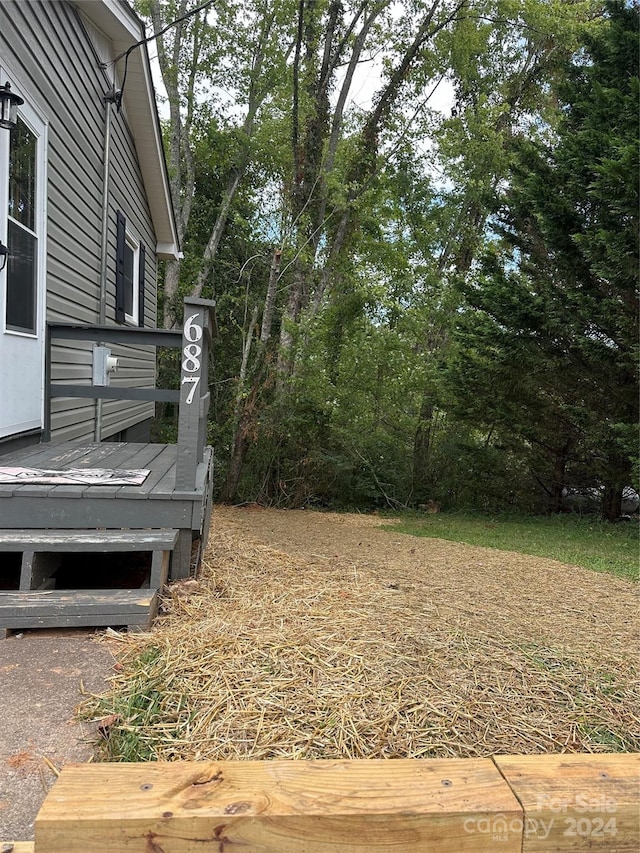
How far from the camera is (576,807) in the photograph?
135cm

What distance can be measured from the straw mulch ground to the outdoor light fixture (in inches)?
121

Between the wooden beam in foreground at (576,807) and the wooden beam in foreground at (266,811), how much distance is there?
42 mm

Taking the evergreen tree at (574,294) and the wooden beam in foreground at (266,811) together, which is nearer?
the wooden beam in foreground at (266,811)

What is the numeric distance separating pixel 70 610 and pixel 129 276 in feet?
22.6

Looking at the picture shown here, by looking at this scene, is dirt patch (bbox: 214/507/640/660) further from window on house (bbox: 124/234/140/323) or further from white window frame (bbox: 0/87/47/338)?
window on house (bbox: 124/234/140/323)

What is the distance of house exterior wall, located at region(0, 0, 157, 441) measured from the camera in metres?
4.64

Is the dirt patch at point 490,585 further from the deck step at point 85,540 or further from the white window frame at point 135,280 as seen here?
the white window frame at point 135,280

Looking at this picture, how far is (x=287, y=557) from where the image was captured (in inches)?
191

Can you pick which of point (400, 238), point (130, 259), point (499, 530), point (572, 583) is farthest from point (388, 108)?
point (572, 583)

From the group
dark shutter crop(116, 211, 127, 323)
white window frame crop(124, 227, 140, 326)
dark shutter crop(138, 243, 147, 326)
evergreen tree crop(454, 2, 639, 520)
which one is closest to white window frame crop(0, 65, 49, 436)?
dark shutter crop(116, 211, 127, 323)

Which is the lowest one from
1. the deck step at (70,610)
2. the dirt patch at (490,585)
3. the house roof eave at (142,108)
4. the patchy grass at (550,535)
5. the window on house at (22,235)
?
the patchy grass at (550,535)

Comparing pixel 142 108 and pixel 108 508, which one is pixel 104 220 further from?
pixel 108 508

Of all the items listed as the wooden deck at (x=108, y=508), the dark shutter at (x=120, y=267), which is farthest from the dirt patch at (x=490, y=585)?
the dark shutter at (x=120, y=267)

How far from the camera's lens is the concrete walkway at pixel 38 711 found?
1.65 meters
